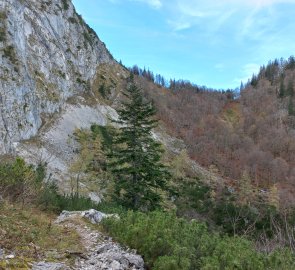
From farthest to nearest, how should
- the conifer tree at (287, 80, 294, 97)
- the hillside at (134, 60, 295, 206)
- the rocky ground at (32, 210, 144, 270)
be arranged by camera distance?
the conifer tree at (287, 80, 294, 97) < the hillside at (134, 60, 295, 206) < the rocky ground at (32, 210, 144, 270)

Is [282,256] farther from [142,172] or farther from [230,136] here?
[230,136]

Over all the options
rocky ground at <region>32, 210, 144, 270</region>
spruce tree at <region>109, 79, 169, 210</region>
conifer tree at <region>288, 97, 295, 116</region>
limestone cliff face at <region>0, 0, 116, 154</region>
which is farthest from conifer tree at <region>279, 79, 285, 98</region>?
rocky ground at <region>32, 210, 144, 270</region>

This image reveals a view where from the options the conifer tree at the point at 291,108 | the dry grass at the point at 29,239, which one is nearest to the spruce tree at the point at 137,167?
the dry grass at the point at 29,239

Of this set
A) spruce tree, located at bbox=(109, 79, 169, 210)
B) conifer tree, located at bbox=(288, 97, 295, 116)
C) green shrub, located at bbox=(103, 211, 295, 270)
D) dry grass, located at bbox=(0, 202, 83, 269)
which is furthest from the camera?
conifer tree, located at bbox=(288, 97, 295, 116)

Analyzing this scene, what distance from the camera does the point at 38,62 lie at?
6128cm

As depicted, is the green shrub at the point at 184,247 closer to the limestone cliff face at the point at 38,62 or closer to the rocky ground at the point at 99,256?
the rocky ground at the point at 99,256

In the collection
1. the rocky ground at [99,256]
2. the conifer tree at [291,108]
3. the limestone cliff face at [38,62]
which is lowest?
the rocky ground at [99,256]

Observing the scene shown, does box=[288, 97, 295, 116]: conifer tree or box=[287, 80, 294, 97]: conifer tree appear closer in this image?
box=[288, 97, 295, 116]: conifer tree

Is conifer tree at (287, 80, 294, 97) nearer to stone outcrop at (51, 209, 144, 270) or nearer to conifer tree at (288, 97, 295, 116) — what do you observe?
conifer tree at (288, 97, 295, 116)

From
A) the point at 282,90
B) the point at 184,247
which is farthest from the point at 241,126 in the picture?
the point at 184,247

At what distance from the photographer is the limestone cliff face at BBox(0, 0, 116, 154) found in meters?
45.5

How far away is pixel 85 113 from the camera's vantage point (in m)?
70.7

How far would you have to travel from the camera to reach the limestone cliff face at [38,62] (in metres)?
45.5

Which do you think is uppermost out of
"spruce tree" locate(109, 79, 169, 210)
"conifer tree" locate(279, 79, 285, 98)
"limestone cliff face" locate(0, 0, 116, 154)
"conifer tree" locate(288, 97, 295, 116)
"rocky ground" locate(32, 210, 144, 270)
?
"conifer tree" locate(279, 79, 285, 98)
